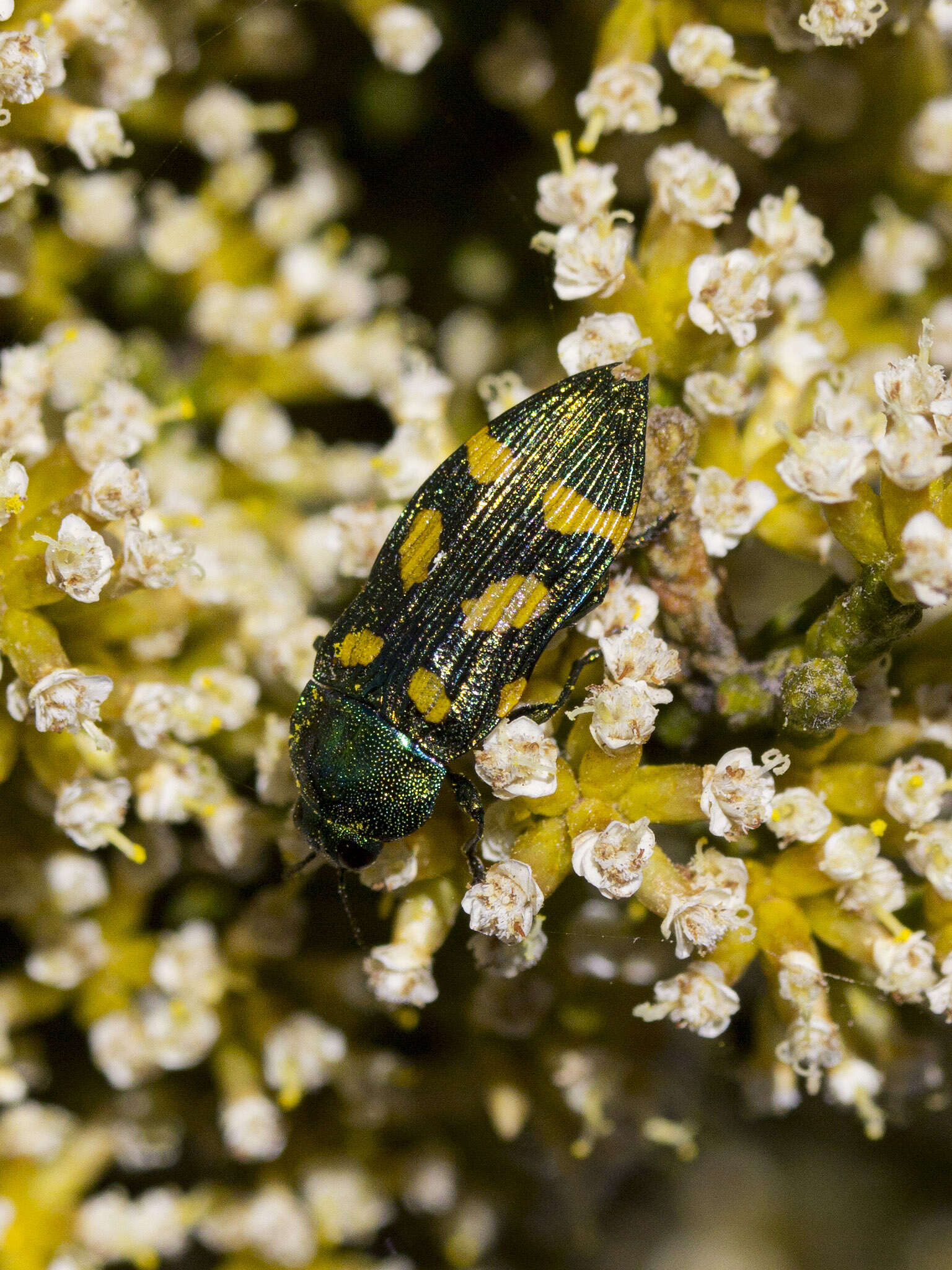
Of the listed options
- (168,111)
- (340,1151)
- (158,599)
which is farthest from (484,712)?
(168,111)

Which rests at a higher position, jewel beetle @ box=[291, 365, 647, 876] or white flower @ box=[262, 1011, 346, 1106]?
jewel beetle @ box=[291, 365, 647, 876]

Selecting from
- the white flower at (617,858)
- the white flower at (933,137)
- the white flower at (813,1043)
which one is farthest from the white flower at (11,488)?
the white flower at (933,137)

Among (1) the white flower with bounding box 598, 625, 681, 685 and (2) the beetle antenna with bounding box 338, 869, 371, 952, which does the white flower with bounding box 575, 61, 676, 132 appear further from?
(2) the beetle antenna with bounding box 338, 869, 371, 952

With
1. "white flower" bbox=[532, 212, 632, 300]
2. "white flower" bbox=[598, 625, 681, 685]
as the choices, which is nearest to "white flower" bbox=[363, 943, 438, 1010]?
"white flower" bbox=[598, 625, 681, 685]

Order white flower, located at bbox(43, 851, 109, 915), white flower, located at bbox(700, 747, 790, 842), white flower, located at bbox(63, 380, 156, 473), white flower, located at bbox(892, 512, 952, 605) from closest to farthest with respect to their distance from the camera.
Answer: white flower, located at bbox(892, 512, 952, 605), white flower, located at bbox(700, 747, 790, 842), white flower, located at bbox(63, 380, 156, 473), white flower, located at bbox(43, 851, 109, 915)

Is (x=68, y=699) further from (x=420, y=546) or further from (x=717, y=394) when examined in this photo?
(x=717, y=394)

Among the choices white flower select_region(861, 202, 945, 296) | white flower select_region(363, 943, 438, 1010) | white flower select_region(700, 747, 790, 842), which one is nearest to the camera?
white flower select_region(700, 747, 790, 842)
